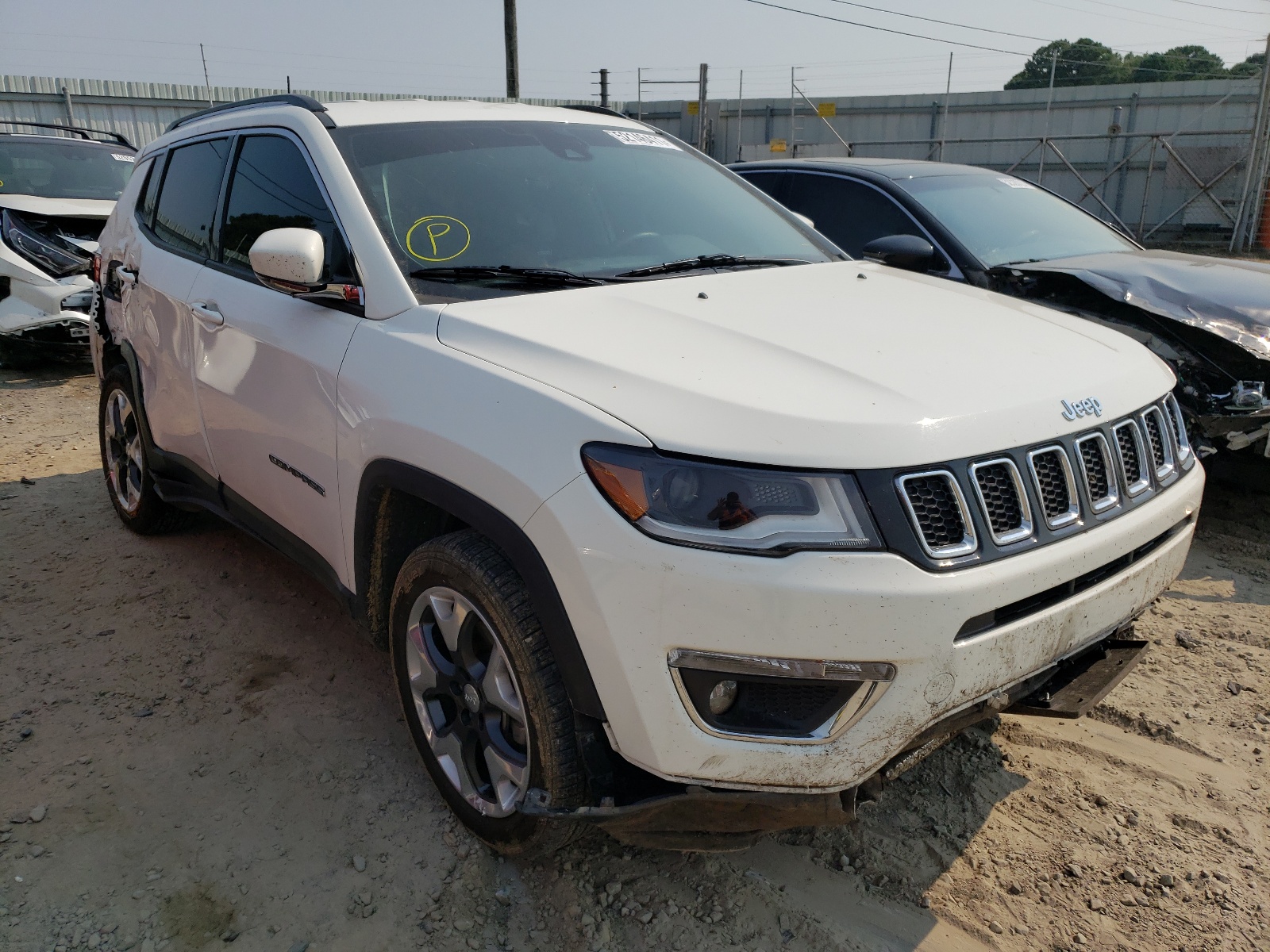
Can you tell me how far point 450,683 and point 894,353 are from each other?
1.35 meters

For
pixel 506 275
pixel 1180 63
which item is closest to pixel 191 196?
pixel 506 275

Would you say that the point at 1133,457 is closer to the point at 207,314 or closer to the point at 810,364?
the point at 810,364

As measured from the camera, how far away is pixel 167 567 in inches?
168

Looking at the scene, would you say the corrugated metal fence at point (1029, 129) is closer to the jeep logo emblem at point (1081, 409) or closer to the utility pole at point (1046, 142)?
the utility pole at point (1046, 142)

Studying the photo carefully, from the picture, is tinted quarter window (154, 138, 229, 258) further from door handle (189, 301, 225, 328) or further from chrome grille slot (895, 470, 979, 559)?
chrome grille slot (895, 470, 979, 559)

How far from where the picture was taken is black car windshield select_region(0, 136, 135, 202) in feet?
28.6

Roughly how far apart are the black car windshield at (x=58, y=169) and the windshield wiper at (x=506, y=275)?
314 inches

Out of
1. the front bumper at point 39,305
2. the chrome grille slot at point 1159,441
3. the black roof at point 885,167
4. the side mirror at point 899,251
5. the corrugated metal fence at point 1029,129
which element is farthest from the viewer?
the corrugated metal fence at point 1029,129

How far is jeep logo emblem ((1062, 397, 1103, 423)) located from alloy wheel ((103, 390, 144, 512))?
3.81 metres

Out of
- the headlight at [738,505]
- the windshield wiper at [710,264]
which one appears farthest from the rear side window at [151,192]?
the headlight at [738,505]

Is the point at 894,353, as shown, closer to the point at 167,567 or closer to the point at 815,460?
the point at 815,460

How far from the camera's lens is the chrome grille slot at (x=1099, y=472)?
2113mm

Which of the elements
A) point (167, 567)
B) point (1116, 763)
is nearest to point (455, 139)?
point (167, 567)

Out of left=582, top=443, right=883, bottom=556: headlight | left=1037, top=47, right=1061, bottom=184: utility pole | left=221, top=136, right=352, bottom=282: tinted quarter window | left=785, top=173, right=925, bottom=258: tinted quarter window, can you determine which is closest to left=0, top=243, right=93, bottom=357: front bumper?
left=221, top=136, right=352, bottom=282: tinted quarter window
